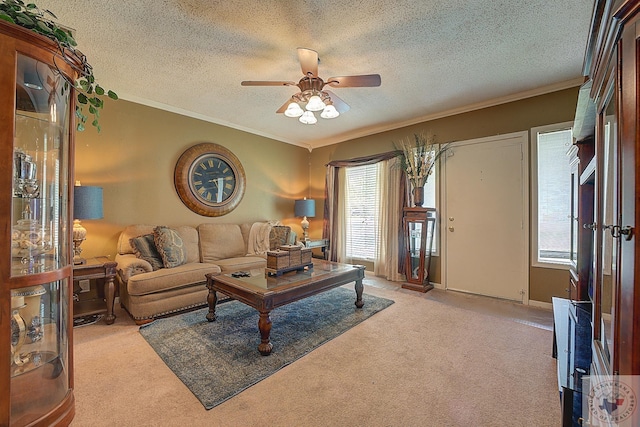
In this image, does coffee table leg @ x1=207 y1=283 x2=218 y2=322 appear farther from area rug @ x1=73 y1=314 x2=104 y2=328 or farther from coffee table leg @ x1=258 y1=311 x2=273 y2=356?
area rug @ x1=73 y1=314 x2=104 y2=328

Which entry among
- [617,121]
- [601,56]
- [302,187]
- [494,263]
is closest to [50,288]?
[617,121]

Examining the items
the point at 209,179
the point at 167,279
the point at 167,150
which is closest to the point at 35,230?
the point at 167,279

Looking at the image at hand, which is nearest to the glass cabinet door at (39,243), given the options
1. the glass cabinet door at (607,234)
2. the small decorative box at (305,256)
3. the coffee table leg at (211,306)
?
the coffee table leg at (211,306)

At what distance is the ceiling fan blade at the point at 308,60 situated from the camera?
216 centimetres

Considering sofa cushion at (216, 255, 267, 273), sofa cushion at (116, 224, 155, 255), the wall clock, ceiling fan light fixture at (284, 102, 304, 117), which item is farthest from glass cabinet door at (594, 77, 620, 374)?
the wall clock

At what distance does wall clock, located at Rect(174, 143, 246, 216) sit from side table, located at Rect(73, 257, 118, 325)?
1.41 m

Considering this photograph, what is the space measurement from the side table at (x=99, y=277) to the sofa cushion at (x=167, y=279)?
23cm

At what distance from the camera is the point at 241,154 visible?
4629mm

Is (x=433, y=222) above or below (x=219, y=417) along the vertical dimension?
above

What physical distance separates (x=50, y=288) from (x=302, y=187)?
473 centimetres

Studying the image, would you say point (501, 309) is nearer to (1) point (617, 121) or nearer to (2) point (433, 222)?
(2) point (433, 222)

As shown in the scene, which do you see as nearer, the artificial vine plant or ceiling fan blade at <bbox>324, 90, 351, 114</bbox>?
the artificial vine plant

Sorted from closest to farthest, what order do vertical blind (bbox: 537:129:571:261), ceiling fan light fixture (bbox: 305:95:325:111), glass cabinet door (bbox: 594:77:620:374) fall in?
glass cabinet door (bbox: 594:77:620:374), ceiling fan light fixture (bbox: 305:95:325:111), vertical blind (bbox: 537:129:571:261)

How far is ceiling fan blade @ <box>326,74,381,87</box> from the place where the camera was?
2266 millimetres
